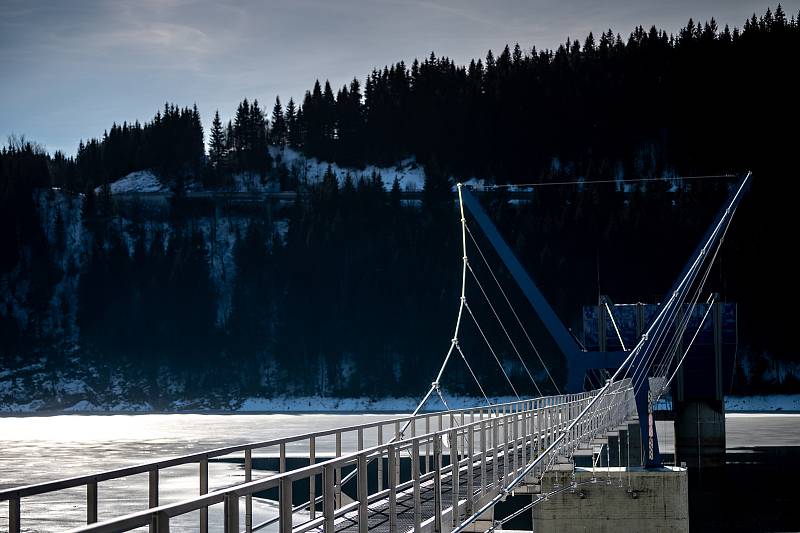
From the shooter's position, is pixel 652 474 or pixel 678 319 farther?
pixel 678 319

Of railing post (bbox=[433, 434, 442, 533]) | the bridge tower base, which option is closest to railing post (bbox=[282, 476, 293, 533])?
railing post (bbox=[433, 434, 442, 533])

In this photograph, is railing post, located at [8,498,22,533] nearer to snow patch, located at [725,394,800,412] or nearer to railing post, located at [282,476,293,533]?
railing post, located at [282,476,293,533]

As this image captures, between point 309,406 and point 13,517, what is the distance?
13640 centimetres

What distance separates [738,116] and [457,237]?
53.7 m

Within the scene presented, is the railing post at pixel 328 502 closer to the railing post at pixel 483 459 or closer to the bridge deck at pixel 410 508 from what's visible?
the bridge deck at pixel 410 508

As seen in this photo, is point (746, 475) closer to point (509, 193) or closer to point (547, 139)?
point (509, 193)

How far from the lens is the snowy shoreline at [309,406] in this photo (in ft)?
447

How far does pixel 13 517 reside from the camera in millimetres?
9312

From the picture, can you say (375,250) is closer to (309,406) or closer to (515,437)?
(309,406)

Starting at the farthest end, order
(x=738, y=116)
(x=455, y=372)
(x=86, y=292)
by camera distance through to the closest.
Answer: (x=738, y=116) → (x=86, y=292) → (x=455, y=372)

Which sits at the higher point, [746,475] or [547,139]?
Result: [547,139]

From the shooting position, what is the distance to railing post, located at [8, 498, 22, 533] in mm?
9086

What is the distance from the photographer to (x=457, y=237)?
16500 centimetres

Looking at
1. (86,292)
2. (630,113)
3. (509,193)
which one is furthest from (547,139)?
(86,292)
